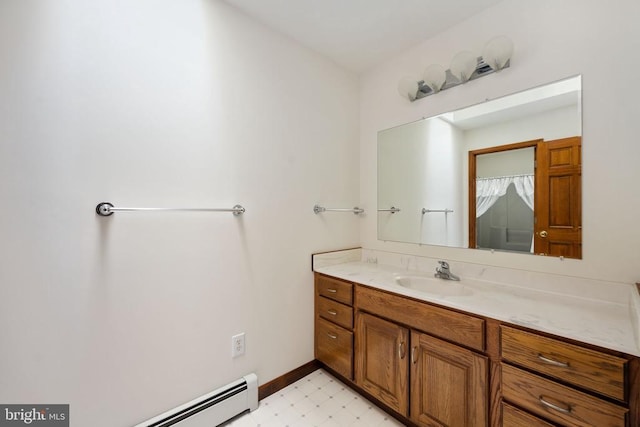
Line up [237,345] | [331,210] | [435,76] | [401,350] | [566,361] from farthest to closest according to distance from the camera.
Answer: [331,210]
[435,76]
[237,345]
[401,350]
[566,361]

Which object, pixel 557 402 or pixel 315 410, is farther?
pixel 315 410

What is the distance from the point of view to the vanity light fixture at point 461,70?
4.64 ft

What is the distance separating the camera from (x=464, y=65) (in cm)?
156

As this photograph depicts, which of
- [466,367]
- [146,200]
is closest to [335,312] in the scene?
[466,367]

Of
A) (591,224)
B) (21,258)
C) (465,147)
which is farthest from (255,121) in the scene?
(591,224)

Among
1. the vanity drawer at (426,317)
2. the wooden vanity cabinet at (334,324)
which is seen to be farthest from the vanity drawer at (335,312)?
the vanity drawer at (426,317)

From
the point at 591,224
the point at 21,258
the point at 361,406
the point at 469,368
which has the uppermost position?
the point at 591,224

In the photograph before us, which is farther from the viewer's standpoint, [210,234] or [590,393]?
[210,234]

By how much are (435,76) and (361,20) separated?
1.95 ft

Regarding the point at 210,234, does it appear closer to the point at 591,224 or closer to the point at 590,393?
the point at 590,393

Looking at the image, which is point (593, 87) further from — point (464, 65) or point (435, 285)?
point (435, 285)

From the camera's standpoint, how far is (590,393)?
86 cm

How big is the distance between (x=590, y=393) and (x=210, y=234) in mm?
1698

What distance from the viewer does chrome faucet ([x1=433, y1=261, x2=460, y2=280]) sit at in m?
1.60
